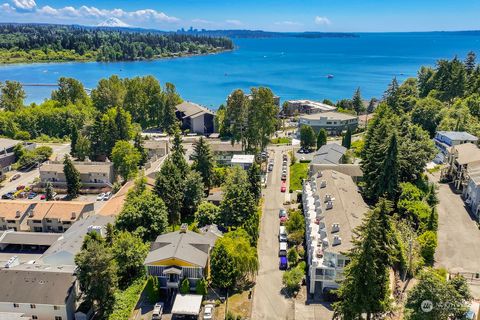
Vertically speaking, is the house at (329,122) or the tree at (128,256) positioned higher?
the house at (329,122)

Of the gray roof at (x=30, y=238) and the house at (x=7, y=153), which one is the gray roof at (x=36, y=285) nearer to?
the gray roof at (x=30, y=238)

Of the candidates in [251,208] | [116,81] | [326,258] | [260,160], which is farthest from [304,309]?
[116,81]

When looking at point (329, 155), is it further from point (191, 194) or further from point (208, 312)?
point (208, 312)

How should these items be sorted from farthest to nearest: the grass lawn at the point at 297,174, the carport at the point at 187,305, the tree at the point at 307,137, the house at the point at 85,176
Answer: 1. the tree at the point at 307,137
2. the house at the point at 85,176
3. the grass lawn at the point at 297,174
4. the carport at the point at 187,305

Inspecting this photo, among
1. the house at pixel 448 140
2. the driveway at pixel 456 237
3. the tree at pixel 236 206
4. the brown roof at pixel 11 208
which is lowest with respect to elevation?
the brown roof at pixel 11 208

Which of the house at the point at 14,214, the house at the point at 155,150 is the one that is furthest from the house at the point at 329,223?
the house at the point at 14,214

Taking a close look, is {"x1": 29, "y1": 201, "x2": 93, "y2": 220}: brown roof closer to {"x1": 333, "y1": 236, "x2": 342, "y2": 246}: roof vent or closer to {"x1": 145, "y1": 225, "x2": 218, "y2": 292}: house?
{"x1": 145, "y1": 225, "x2": 218, "y2": 292}: house
